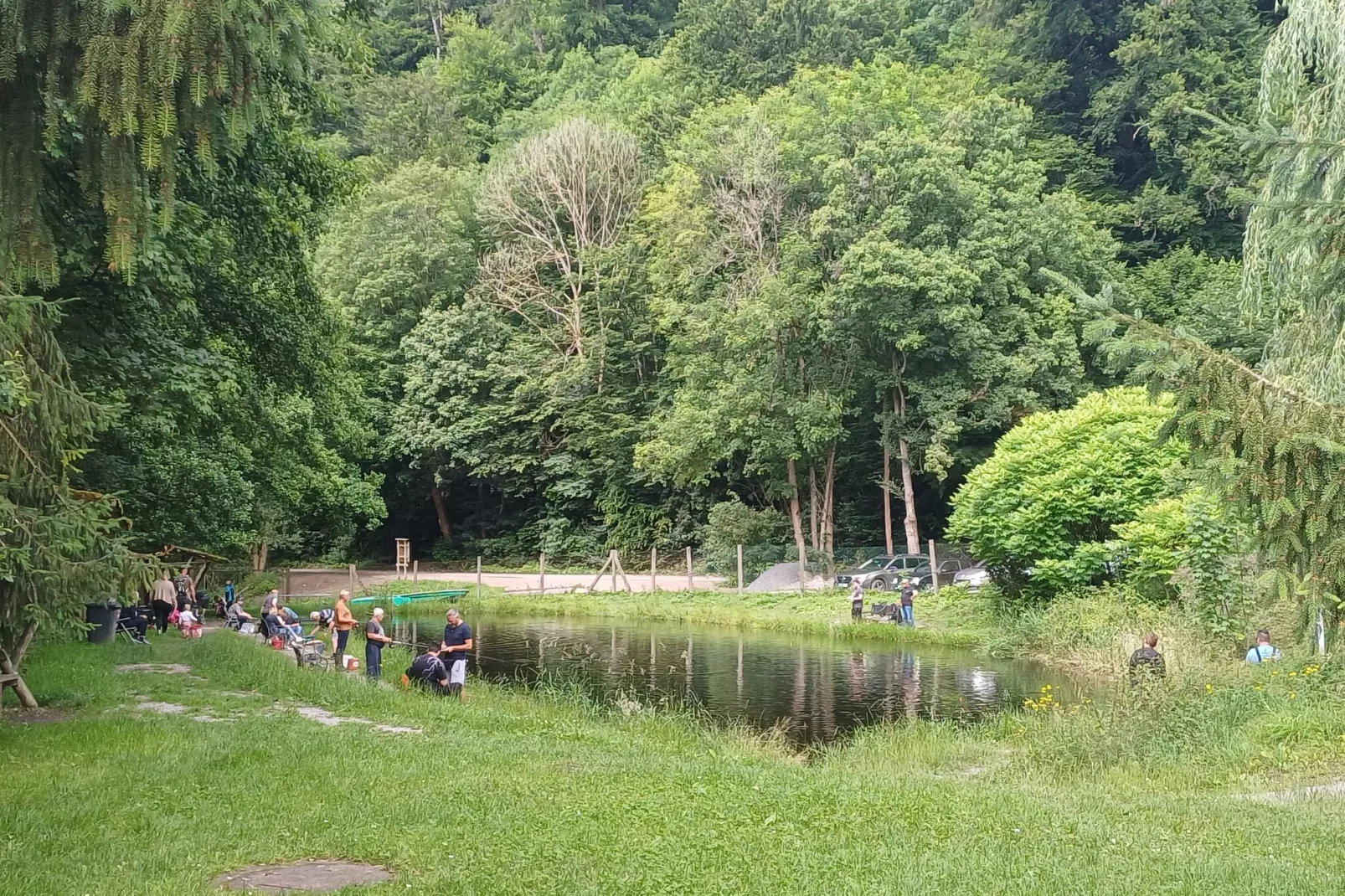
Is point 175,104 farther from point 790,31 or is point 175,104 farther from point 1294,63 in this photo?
point 790,31

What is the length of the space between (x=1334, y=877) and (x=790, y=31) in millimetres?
51710

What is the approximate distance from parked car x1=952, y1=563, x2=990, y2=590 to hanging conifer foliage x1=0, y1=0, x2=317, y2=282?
89.2 ft

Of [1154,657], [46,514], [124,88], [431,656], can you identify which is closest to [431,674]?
[431,656]

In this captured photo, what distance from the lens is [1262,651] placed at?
1617 centimetres

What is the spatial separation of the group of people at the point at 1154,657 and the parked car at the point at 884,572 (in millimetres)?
16964

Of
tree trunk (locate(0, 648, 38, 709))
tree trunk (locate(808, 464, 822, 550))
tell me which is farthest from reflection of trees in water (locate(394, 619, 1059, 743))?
tree trunk (locate(808, 464, 822, 550))

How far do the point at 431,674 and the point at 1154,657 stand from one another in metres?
9.97

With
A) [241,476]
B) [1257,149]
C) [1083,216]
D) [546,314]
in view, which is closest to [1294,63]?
[1257,149]

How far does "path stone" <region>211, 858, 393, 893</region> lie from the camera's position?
642 centimetres

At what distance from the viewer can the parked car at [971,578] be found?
1212 inches

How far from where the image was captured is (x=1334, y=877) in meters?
6.71

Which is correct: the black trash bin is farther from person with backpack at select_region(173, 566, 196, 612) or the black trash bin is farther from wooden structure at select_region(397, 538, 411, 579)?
wooden structure at select_region(397, 538, 411, 579)

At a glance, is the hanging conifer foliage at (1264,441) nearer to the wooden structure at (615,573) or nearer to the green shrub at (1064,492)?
the green shrub at (1064,492)

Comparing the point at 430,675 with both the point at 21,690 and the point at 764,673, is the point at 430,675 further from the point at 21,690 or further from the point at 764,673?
the point at 764,673
